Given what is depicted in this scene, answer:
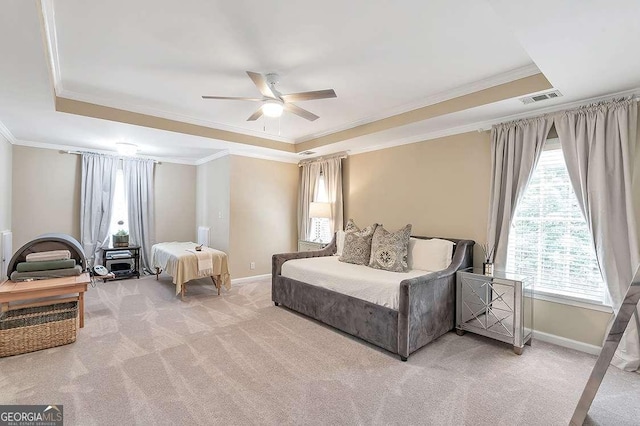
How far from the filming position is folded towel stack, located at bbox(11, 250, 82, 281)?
3.12m

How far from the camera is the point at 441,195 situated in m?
3.93

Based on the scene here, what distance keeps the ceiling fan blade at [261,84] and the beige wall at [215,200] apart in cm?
275

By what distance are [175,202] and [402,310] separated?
18.5 feet

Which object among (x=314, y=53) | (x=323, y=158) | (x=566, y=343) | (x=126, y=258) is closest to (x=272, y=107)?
(x=314, y=53)

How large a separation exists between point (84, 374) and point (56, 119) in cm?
311

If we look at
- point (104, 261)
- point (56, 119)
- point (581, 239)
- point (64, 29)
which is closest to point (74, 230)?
point (104, 261)

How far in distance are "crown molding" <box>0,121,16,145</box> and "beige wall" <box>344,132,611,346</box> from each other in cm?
507

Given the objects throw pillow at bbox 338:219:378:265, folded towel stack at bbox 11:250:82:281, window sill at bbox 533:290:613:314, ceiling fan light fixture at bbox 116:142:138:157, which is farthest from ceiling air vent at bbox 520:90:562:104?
ceiling fan light fixture at bbox 116:142:138:157

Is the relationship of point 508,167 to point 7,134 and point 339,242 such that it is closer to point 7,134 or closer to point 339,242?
point 339,242

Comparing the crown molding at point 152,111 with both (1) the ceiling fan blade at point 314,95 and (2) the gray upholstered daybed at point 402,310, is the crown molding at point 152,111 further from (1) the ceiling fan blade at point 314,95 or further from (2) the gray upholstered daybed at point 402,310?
(2) the gray upholstered daybed at point 402,310

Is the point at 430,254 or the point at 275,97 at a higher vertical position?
the point at 275,97

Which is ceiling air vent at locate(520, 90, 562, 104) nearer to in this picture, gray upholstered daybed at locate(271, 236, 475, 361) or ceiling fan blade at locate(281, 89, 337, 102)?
gray upholstered daybed at locate(271, 236, 475, 361)

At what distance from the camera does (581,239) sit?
2910mm

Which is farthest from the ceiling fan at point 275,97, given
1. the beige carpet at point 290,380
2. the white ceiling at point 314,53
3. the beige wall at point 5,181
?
the beige wall at point 5,181
